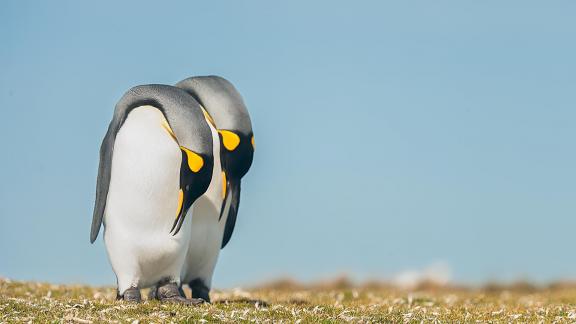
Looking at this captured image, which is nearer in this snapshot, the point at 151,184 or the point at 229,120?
the point at 151,184

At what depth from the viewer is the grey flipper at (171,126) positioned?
39.5ft

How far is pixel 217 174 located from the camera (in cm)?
1287

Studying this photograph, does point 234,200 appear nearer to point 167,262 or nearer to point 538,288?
point 167,262

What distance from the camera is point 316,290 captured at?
20766 millimetres

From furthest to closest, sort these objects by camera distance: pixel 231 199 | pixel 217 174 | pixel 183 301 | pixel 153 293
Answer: pixel 231 199
pixel 153 293
pixel 217 174
pixel 183 301

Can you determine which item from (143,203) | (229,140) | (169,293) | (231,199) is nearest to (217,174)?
(229,140)

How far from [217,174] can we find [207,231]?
876 mm

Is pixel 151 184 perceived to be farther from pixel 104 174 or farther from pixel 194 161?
pixel 104 174

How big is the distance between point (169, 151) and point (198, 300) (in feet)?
6.54

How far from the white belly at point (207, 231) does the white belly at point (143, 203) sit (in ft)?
1.44

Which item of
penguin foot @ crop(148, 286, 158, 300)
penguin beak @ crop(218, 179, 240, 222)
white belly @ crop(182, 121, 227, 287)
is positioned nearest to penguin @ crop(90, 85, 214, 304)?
penguin foot @ crop(148, 286, 158, 300)

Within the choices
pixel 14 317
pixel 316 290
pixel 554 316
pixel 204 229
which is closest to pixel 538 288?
pixel 316 290

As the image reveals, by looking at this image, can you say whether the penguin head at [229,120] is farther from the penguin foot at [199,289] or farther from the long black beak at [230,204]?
the penguin foot at [199,289]

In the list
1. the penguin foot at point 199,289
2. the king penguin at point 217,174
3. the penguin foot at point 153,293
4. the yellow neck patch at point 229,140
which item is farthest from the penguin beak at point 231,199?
the penguin foot at point 153,293
